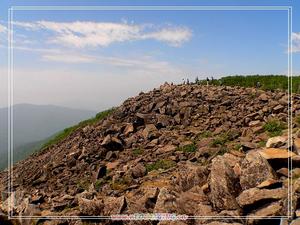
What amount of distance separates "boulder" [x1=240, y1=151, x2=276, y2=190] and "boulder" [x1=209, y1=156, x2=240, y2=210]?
13.3 inches

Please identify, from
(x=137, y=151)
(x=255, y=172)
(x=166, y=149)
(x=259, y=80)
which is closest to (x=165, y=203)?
(x=255, y=172)

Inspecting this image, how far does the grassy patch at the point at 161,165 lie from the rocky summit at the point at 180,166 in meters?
0.06

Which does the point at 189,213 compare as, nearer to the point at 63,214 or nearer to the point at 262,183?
the point at 262,183

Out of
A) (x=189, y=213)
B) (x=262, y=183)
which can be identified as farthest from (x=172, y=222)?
(x=262, y=183)

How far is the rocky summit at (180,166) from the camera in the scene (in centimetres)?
1291

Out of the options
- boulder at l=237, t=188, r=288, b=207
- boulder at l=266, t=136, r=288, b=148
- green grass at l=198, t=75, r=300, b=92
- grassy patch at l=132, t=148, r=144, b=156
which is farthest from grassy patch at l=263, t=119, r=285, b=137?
green grass at l=198, t=75, r=300, b=92

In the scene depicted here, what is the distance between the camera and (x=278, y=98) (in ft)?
95.3

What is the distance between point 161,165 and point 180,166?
151cm

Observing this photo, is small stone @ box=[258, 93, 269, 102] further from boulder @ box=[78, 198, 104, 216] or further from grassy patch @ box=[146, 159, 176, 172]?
boulder @ box=[78, 198, 104, 216]

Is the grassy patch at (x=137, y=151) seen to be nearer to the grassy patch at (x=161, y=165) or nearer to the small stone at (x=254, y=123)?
the grassy patch at (x=161, y=165)

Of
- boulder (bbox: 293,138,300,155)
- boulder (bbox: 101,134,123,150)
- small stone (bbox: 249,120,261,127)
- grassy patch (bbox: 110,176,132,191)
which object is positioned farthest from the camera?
boulder (bbox: 101,134,123,150)

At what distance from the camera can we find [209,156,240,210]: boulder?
12906 mm

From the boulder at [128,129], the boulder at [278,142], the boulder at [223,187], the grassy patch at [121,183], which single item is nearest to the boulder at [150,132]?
the boulder at [128,129]

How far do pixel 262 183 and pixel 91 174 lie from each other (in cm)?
1332
